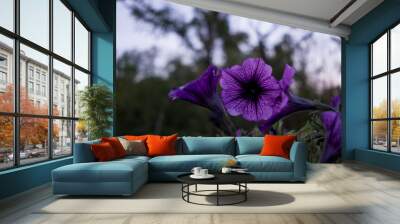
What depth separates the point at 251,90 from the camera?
5516 mm

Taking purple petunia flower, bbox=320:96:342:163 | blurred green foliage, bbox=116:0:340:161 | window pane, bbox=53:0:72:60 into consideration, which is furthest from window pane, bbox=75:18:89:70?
purple petunia flower, bbox=320:96:342:163

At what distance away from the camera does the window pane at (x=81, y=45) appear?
6.41m

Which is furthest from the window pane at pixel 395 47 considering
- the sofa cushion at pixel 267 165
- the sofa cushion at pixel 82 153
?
the sofa cushion at pixel 82 153

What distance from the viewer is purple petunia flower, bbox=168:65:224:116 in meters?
5.40

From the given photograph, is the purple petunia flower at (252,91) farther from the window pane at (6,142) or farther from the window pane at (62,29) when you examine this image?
the window pane at (6,142)

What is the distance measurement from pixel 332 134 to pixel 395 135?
130 cm

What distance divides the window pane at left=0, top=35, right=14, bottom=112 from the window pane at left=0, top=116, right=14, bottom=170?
0.41 ft

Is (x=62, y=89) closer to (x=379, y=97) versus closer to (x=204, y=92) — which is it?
(x=204, y=92)

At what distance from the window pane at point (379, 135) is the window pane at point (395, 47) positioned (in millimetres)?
1099

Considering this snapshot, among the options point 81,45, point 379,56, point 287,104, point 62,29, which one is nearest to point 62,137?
point 62,29

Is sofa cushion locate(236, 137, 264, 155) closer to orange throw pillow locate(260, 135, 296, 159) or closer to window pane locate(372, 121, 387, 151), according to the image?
orange throw pillow locate(260, 135, 296, 159)

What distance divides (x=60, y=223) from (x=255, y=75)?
133 inches

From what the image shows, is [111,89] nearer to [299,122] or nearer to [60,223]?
[299,122]

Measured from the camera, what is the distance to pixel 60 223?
3.02 metres
